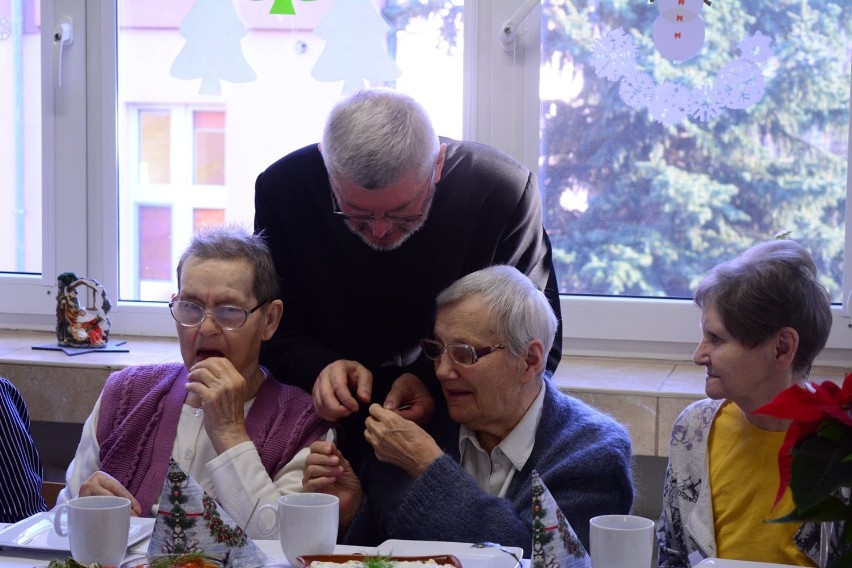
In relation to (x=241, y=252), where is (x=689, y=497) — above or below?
below

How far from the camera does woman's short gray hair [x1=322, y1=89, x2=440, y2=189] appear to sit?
76.6 inches

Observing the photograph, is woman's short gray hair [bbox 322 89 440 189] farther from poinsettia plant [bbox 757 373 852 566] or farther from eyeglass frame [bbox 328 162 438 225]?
poinsettia plant [bbox 757 373 852 566]

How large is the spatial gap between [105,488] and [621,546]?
107 centimetres

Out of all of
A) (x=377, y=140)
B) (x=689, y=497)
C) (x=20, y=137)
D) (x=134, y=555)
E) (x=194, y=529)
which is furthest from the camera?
(x=20, y=137)

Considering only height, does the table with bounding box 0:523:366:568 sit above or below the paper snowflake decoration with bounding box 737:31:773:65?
below

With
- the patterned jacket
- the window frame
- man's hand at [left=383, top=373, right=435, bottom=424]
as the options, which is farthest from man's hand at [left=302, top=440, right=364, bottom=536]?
the window frame

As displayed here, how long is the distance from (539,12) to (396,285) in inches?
48.5

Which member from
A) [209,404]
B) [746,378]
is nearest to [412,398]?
[209,404]

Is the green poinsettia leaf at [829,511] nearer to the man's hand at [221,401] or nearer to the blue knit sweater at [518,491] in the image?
the blue knit sweater at [518,491]

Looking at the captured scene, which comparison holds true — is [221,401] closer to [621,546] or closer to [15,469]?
[15,469]

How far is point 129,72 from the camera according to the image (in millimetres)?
3416

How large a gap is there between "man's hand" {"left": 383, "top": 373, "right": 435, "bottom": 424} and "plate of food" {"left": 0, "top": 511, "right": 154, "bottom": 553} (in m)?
0.53

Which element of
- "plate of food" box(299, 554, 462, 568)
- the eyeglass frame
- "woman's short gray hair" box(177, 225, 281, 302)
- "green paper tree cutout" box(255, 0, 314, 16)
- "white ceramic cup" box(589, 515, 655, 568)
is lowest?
"plate of food" box(299, 554, 462, 568)

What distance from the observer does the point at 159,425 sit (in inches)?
85.7
